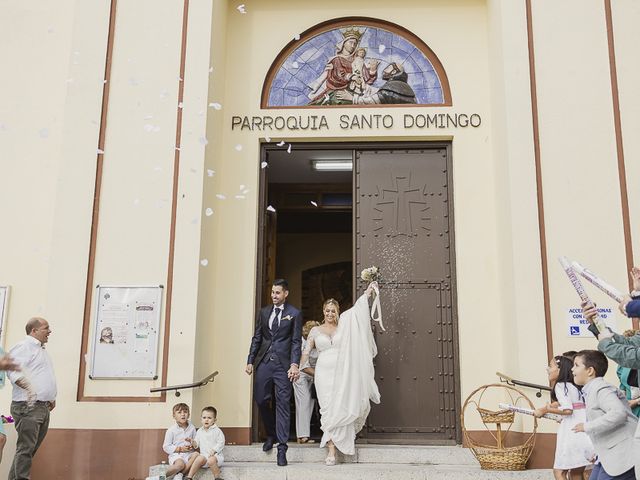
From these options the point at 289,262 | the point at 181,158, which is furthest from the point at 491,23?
the point at 289,262

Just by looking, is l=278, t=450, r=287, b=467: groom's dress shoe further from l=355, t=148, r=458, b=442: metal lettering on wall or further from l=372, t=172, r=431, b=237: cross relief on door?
l=372, t=172, r=431, b=237: cross relief on door

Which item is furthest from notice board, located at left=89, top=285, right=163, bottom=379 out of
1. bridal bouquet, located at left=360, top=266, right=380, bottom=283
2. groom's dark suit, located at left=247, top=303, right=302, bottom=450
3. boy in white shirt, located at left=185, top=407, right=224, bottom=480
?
bridal bouquet, located at left=360, top=266, right=380, bottom=283

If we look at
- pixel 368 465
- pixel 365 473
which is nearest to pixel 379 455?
pixel 368 465

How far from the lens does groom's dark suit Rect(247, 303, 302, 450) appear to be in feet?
24.6

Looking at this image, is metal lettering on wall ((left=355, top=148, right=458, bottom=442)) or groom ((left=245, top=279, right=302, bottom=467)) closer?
groom ((left=245, top=279, right=302, bottom=467))

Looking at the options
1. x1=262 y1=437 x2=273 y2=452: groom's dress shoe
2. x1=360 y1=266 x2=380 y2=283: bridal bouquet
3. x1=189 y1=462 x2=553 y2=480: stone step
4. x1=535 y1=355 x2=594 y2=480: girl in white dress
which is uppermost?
x1=360 y1=266 x2=380 y2=283: bridal bouquet

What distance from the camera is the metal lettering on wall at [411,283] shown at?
8133 millimetres

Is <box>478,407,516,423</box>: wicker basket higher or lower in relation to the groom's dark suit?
lower

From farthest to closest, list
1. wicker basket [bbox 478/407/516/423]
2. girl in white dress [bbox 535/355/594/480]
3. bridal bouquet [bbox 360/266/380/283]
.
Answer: bridal bouquet [bbox 360/266/380/283] → wicker basket [bbox 478/407/516/423] → girl in white dress [bbox 535/355/594/480]

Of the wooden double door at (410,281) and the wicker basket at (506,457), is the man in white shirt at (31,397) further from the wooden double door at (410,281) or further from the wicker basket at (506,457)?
the wicker basket at (506,457)

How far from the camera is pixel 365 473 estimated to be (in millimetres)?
6844

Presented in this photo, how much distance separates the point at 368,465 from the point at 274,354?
4.97 feet

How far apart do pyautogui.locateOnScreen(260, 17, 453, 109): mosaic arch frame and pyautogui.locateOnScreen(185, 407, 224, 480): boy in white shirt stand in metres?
4.04

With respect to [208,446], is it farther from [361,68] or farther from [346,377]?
[361,68]
